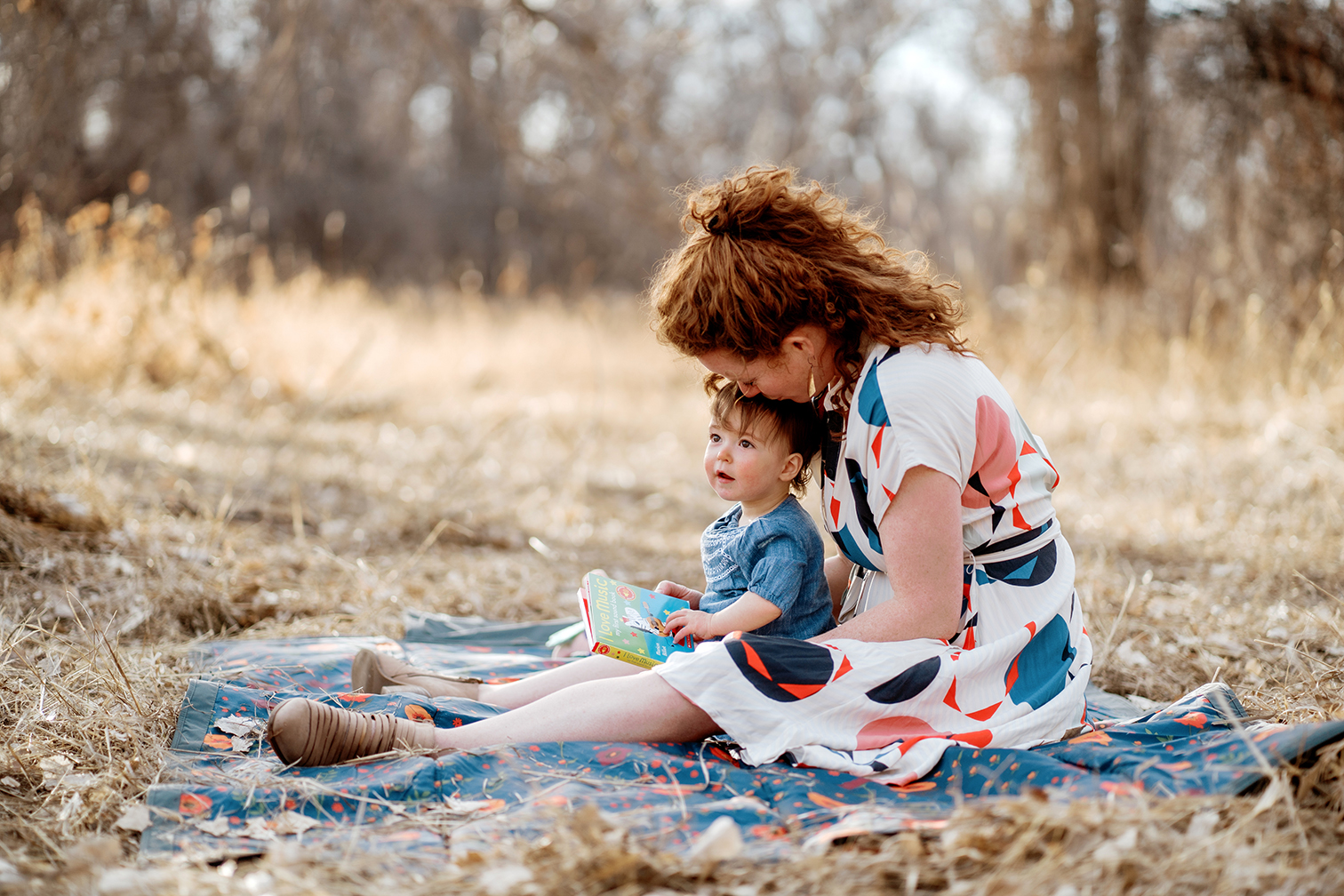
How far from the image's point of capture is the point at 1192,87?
6.59 meters

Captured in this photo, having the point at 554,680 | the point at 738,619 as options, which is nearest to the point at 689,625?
the point at 738,619

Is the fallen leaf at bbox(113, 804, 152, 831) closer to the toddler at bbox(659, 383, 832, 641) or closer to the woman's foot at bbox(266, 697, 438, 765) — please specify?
the woman's foot at bbox(266, 697, 438, 765)

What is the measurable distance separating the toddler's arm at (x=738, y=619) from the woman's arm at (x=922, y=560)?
9.3 inches

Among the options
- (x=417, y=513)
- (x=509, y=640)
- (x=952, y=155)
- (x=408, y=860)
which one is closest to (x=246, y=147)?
(x=417, y=513)

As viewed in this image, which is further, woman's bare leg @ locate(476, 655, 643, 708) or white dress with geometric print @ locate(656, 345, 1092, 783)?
woman's bare leg @ locate(476, 655, 643, 708)

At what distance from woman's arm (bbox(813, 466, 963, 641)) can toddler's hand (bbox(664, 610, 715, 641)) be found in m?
0.35

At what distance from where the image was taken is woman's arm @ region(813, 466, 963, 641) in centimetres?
182

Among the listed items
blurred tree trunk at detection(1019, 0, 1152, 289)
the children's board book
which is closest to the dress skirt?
the children's board book

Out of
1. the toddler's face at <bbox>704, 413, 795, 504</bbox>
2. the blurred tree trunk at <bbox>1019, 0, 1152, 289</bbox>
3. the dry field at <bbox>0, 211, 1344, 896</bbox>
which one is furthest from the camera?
the blurred tree trunk at <bbox>1019, 0, 1152, 289</bbox>

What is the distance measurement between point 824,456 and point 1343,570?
7.49ft

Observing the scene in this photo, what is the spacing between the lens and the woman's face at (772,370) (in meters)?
2.01

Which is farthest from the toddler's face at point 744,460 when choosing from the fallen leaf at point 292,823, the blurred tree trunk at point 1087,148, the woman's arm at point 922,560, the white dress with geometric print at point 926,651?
the blurred tree trunk at point 1087,148

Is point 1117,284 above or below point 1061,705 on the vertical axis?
above

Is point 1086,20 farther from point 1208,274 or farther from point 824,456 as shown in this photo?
point 824,456
